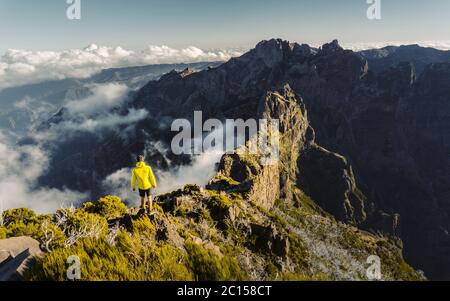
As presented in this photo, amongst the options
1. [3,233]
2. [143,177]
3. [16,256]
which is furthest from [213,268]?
[3,233]

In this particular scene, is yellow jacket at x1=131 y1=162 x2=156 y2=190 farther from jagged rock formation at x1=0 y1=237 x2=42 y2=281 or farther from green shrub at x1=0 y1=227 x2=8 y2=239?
green shrub at x1=0 y1=227 x2=8 y2=239

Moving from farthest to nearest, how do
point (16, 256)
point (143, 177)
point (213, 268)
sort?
point (143, 177)
point (16, 256)
point (213, 268)

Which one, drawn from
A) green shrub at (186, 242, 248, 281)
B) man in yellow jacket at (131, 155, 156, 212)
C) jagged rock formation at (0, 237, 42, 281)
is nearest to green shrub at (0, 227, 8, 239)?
jagged rock formation at (0, 237, 42, 281)

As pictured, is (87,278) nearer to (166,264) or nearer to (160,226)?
(166,264)

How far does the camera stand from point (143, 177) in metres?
23.1

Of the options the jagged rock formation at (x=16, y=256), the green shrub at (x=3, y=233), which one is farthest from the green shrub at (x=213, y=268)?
the green shrub at (x=3, y=233)

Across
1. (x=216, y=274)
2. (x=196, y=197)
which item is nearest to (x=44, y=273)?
(x=216, y=274)

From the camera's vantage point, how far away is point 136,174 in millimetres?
23031

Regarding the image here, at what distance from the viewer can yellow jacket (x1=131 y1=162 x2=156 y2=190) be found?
22938 millimetres

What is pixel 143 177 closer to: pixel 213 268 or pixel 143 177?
pixel 143 177

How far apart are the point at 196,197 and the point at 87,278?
136 ft

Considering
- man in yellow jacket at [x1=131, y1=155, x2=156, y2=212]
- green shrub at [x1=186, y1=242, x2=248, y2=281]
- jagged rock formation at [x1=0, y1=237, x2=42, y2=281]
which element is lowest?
jagged rock formation at [x1=0, y1=237, x2=42, y2=281]

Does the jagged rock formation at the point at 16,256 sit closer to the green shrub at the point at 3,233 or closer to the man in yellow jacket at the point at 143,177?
the green shrub at the point at 3,233

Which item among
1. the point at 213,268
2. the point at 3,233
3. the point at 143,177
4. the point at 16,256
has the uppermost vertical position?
the point at 143,177
